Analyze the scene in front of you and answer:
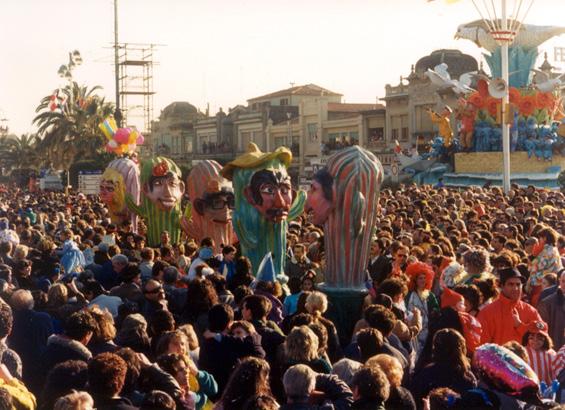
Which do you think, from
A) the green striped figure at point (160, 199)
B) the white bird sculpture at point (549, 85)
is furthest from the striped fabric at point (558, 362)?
the white bird sculpture at point (549, 85)

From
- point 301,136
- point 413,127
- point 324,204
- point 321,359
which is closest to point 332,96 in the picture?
point 301,136

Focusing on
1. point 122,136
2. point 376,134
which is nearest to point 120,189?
point 122,136

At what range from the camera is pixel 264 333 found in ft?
18.4

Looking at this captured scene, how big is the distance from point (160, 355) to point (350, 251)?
4.45 m

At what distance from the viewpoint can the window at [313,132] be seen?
169 ft

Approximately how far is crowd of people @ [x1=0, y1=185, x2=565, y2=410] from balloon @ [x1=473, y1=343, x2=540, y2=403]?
0.03 m

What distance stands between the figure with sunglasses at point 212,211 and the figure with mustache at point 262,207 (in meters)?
1.90

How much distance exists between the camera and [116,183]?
16.6 meters

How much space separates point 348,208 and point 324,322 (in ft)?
10.4

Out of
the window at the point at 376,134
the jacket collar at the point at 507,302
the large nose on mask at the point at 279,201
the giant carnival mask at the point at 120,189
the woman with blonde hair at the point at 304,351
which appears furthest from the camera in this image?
the window at the point at 376,134

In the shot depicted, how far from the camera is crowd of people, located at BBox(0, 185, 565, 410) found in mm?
4379

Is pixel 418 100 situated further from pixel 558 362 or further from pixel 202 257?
pixel 558 362

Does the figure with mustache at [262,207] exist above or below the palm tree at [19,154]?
below

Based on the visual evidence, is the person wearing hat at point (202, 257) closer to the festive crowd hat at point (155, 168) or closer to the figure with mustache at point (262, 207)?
the figure with mustache at point (262, 207)
